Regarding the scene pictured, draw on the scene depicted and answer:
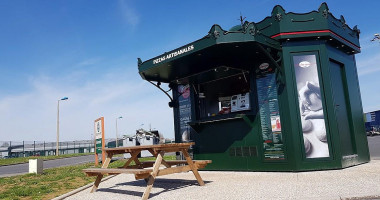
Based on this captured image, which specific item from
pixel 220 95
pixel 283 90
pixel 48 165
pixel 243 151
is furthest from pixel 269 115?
pixel 48 165

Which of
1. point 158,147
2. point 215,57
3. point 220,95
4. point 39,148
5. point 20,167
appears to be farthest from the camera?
point 39,148

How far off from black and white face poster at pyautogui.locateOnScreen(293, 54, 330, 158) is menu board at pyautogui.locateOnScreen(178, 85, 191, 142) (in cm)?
418

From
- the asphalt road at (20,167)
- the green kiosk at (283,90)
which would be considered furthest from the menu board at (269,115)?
the asphalt road at (20,167)

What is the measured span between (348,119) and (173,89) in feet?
20.2

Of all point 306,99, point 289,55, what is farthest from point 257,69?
Answer: point 306,99

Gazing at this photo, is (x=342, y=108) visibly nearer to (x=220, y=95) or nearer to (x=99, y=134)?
(x=220, y=95)

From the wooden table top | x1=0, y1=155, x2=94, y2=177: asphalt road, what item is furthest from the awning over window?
x1=0, y1=155, x2=94, y2=177: asphalt road

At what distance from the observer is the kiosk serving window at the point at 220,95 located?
10.3m

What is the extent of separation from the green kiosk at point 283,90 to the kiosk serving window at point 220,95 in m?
0.19

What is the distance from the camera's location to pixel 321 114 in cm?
827

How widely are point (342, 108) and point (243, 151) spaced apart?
10.6 ft

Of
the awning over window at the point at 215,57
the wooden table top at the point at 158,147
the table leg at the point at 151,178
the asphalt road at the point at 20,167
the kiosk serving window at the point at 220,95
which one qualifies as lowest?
the asphalt road at the point at 20,167

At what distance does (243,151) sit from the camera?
9203 millimetres

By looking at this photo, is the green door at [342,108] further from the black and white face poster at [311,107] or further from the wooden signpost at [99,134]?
the wooden signpost at [99,134]
